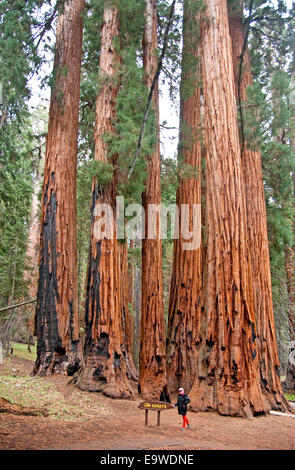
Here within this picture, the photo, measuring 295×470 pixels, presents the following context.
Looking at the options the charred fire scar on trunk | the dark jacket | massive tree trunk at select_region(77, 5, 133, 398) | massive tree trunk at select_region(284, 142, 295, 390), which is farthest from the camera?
massive tree trunk at select_region(284, 142, 295, 390)

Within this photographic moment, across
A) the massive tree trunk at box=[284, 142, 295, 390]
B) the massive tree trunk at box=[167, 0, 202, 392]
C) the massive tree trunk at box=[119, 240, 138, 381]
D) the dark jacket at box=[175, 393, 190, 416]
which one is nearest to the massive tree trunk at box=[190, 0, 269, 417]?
the dark jacket at box=[175, 393, 190, 416]

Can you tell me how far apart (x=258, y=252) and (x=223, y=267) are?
8.27 feet

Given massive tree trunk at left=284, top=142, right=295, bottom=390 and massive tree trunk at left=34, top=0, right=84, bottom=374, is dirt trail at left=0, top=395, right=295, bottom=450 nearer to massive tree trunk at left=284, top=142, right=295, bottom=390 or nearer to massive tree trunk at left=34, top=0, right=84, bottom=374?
massive tree trunk at left=34, top=0, right=84, bottom=374

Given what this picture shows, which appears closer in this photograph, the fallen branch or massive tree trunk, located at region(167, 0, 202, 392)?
the fallen branch

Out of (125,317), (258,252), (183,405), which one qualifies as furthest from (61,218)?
(183,405)

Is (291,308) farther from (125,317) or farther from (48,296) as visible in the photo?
(48,296)

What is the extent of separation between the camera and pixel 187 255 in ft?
32.0

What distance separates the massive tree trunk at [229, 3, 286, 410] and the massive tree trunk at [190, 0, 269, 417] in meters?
1.13

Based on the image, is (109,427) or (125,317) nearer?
(109,427)

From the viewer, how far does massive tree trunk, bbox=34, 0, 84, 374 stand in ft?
28.4

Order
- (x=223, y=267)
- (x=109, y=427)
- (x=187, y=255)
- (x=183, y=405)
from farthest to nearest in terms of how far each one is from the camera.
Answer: (x=187, y=255)
(x=223, y=267)
(x=183, y=405)
(x=109, y=427)

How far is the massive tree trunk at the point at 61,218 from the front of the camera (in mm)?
8656
